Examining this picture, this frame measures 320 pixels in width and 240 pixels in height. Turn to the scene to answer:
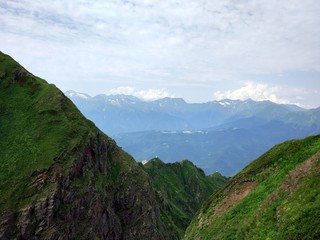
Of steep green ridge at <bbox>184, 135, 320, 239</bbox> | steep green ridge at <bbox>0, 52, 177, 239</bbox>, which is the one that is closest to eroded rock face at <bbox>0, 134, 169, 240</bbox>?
steep green ridge at <bbox>0, 52, 177, 239</bbox>

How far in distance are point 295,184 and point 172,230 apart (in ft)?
488

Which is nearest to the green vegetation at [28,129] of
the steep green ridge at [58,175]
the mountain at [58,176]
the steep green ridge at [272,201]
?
the mountain at [58,176]

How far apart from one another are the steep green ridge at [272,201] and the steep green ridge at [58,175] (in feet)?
194

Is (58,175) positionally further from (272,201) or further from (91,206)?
(272,201)

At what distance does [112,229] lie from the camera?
411 feet

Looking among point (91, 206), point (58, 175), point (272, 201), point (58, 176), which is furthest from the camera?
point (91, 206)

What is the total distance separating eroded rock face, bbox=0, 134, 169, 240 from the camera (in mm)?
96188

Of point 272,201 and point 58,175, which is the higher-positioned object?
point 272,201

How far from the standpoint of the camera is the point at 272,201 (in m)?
34.5

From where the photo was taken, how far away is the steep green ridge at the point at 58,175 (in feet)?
318

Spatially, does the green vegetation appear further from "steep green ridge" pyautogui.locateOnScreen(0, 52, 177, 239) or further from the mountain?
"steep green ridge" pyautogui.locateOnScreen(0, 52, 177, 239)

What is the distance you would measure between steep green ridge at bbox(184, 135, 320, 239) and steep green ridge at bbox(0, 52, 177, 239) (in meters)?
59.3

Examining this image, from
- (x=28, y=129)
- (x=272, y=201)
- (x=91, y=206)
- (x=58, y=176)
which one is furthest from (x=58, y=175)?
(x=272, y=201)

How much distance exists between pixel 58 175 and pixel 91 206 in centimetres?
1711
